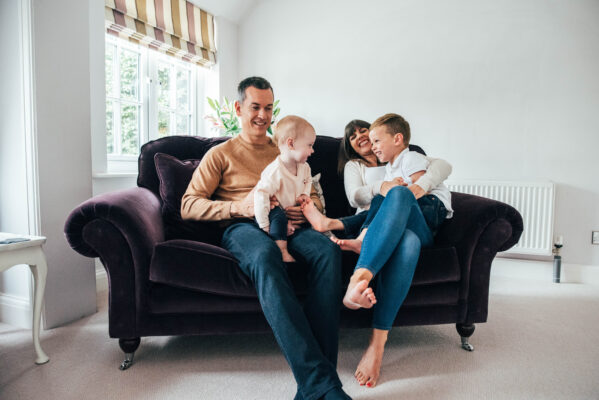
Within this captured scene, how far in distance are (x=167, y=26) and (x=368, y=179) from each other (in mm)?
2179

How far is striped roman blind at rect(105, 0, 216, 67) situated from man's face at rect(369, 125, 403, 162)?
1.96m

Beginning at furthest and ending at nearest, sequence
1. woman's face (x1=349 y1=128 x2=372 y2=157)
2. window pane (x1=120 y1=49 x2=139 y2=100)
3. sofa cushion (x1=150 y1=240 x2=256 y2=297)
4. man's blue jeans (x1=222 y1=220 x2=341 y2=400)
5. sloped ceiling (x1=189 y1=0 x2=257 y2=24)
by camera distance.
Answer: sloped ceiling (x1=189 y1=0 x2=257 y2=24) < window pane (x1=120 y1=49 x2=139 y2=100) < woman's face (x1=349 y1=128 x2=372 y2=157) < sofa cushion (x1=150 y1=240 x2=256 y2=297) < man's blue jeans (x1=222 y1=220 x2=341 y2=400)

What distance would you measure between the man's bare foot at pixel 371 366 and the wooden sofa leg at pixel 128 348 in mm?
820

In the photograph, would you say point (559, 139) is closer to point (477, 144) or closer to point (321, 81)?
point (477, 144)

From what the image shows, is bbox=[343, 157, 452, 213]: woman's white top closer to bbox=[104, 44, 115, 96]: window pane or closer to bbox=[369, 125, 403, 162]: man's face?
bbox=[369, 125, 403, 162]: man's face

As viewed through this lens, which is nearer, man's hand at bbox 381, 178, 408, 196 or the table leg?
the table leg

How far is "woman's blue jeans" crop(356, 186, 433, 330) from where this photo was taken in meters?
1.33

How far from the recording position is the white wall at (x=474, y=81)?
2.77 metres

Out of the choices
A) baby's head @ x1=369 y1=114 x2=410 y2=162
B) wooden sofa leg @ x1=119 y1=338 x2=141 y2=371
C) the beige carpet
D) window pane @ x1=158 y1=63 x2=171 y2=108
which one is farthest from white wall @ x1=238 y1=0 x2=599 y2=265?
wooden sofa leg @ x1=119 y1=338 x2=141 y2=371

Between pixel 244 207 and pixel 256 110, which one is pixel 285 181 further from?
pixel 256 110

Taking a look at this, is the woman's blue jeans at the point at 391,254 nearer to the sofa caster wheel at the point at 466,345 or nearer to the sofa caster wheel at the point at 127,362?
the sofa caster wheel at the point at 466,345

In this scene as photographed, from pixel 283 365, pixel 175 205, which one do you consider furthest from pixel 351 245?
pixel 175 205

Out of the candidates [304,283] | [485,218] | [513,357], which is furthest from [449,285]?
[304,283]

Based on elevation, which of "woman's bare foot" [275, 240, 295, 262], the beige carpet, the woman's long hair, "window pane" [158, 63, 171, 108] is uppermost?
"window pane" [158, 63, 171, 108]
